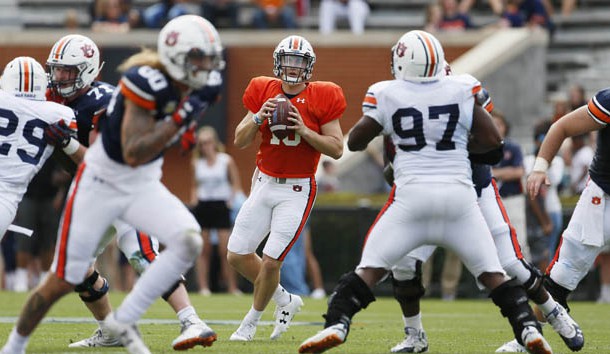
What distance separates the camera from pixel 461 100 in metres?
6.70

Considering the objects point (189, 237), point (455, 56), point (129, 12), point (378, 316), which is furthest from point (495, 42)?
point (189, 237)

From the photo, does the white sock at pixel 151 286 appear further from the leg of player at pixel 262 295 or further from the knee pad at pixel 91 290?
the leg of player at pixel 262 295

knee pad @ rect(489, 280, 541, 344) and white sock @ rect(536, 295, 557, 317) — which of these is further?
white sock @ rect(536, 295, 557, 317)

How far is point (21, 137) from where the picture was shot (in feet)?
24.7

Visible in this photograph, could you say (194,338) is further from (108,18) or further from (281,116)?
(108,18)

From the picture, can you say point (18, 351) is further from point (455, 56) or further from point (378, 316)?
point (455, 56)

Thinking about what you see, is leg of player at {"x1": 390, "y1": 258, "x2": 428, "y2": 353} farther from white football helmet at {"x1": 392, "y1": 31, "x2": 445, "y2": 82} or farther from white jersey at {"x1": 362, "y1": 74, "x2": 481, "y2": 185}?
white football helmet at {"x1": 392, "y1": 31, "x2": 445, "y2": 82}

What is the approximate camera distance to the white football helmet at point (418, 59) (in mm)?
6711

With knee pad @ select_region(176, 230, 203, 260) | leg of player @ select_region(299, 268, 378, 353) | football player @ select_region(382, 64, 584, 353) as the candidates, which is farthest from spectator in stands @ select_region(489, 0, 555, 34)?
knee pad @ select_region(176, 230, 203, 260)

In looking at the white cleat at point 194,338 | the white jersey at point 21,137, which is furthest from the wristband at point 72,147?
the white cleat at point 194,338

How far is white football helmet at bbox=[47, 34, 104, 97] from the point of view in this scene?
25.9ft

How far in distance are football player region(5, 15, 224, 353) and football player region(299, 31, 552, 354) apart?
91 cm

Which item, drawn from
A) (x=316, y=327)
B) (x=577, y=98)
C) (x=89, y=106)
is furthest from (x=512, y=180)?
(x=89, y=106)

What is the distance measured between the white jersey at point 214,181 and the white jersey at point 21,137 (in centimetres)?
736
